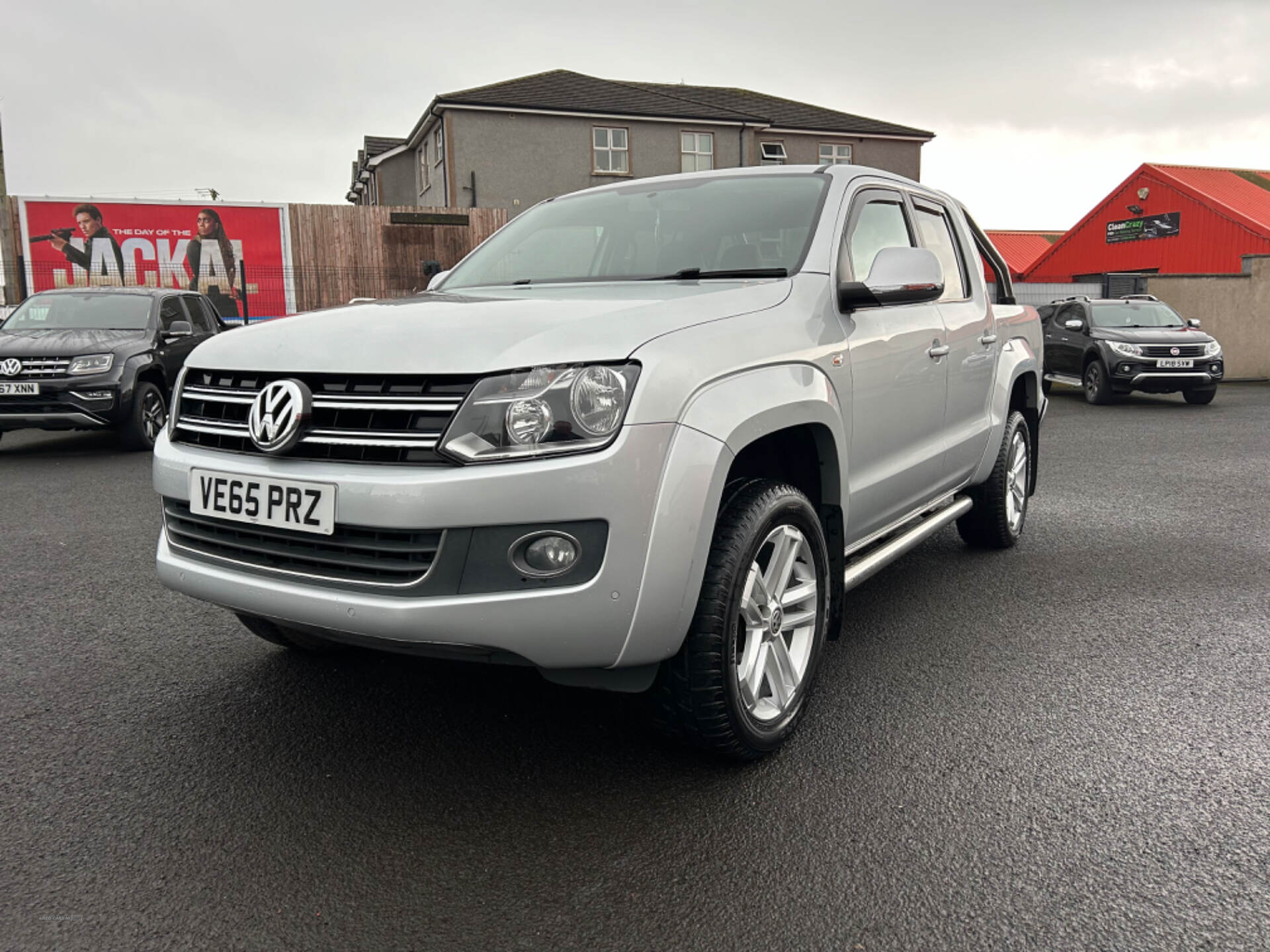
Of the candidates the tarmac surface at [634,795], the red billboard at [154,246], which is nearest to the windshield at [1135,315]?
the tarmac surface at [634,795]

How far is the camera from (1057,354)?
1650 cm

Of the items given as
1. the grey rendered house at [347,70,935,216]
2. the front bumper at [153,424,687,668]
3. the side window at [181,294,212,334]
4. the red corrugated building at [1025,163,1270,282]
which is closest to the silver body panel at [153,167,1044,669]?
the front bumper at [153,424,687,668]

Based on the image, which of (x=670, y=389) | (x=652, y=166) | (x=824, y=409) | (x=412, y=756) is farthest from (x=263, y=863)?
(x=652, y=166)

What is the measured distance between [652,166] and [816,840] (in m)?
31.2

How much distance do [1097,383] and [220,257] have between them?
19287 millimetres

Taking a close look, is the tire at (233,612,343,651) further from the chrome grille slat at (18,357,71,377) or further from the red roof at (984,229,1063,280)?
the red roof at (984,229,1063,280)

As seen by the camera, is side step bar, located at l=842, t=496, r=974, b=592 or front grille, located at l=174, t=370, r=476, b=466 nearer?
front grille, located at l=174, t=370, r=476, b=466

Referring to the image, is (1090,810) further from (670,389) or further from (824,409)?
(670,389)

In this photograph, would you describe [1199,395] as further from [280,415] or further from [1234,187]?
[1234,187]

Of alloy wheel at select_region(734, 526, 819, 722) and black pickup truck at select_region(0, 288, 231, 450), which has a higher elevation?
black pickup truck at select_region(0, 288, 231, 450)

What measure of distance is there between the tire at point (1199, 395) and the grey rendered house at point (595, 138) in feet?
52.5

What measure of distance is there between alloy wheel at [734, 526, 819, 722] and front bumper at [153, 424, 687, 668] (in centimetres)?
49

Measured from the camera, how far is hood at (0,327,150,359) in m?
9.48

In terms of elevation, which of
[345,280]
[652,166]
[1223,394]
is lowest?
[1223,394]
